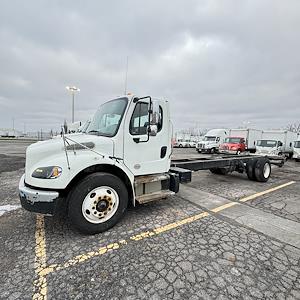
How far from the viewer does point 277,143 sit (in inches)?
772

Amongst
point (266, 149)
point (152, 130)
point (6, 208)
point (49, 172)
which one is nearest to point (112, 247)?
point (49, 172)

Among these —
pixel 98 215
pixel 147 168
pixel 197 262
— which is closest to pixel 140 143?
A: pixel 147 168

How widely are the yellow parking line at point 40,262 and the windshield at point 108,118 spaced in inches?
79.9

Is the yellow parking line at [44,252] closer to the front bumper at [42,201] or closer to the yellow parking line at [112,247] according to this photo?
the yellow parking line at [112,247]

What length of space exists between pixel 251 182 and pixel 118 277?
710 cm

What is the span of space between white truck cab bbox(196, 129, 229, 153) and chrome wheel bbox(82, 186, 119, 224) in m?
24.2

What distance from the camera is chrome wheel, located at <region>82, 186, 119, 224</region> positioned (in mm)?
3424

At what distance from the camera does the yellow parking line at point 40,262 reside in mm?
2244

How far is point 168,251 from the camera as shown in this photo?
3.05 m

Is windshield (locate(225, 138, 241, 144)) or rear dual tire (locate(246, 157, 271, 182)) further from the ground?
windshield (locate(225, 138, 241, 144))

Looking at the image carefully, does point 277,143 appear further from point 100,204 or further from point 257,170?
point 100,204

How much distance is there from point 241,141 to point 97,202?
76.1 feet

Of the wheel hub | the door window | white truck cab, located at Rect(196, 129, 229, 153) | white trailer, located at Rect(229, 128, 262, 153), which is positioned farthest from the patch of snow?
white trailer, located at Rect(229, 128, 262, 153)

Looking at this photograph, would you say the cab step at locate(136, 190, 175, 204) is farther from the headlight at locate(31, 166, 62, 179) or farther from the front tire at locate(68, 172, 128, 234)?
the headlight at locate(31, 166, 62, 179)
